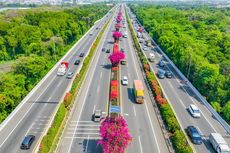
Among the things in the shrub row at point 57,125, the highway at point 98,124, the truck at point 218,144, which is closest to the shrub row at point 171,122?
the highway at point 98,124

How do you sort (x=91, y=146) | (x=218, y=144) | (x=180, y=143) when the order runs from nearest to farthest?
(x=180, y=143) < (x=218, y=144) < (x=91, y=146)

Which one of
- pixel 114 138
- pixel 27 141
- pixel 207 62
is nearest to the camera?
pixel 114 138

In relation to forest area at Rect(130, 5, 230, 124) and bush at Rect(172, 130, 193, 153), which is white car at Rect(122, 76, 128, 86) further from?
bush at Rect(172, 130, 193, 153)

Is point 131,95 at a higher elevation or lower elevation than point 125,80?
lower

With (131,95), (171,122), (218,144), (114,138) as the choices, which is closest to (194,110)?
(171,122)

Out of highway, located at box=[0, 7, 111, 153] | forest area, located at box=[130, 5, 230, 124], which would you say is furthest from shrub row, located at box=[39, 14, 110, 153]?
forest area, located at box=[130, 5, 230, 124]

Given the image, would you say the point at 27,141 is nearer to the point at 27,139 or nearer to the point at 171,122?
the point at 27,139

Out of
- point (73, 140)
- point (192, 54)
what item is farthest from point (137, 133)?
point (192, 54)
